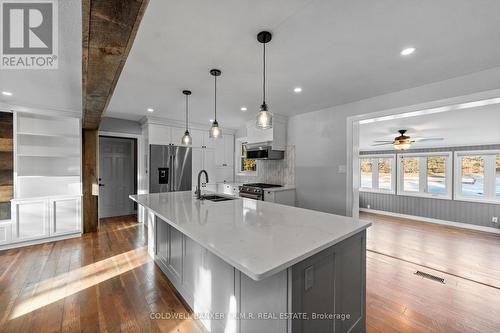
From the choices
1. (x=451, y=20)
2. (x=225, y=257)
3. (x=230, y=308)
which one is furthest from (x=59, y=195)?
(x=451, y=20)

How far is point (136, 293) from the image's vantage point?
2.13m

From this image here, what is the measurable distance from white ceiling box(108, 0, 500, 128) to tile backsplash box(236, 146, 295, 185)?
168 cm

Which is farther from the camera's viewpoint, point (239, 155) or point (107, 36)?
point (239, 155)

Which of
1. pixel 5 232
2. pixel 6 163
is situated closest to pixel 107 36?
pixel 6 163

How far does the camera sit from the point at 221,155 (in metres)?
5.67

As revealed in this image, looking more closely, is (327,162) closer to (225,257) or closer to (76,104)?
(225,257)

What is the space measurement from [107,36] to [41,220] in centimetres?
385

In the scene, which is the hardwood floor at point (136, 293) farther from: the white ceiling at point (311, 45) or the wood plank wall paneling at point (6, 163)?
the white ceiling at point (311, 45)

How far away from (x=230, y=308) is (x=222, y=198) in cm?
146

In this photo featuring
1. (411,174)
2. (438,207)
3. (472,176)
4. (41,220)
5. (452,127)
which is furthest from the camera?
(411,174)

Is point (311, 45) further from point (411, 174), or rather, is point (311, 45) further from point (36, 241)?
point (411, 174)

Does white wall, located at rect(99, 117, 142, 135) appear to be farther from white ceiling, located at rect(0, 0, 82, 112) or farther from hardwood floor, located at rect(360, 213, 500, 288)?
hardwood floor, located at rect(360, 213, 500, 288)

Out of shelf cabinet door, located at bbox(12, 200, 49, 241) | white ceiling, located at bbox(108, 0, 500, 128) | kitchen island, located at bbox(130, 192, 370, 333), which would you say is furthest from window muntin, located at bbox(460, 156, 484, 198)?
shelf cabinet door, located at bbox(12, 200, 49, 241)

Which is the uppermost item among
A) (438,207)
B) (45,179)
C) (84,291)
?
(45,179)
